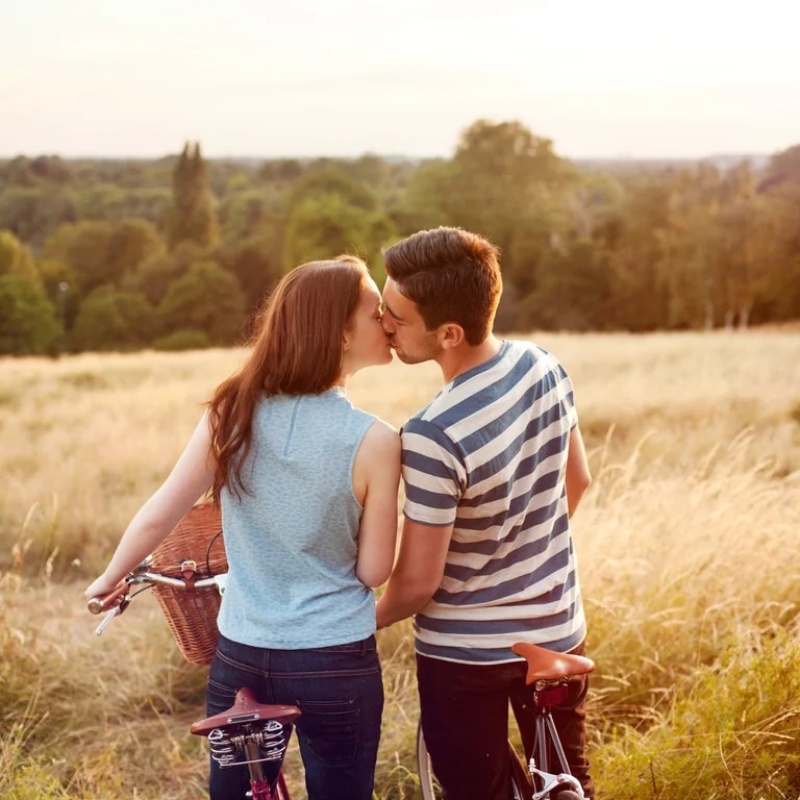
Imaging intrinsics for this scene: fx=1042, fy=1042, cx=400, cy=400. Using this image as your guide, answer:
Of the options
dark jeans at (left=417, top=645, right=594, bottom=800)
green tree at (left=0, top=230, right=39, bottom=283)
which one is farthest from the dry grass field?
green tree at (left=0, top=230, right=39, bottom=283)

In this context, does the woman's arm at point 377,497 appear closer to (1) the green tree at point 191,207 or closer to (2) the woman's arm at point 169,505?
(2) the woman's arm at point 169,505

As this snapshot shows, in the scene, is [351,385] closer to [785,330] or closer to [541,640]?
[541,640]

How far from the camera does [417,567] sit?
2.47m

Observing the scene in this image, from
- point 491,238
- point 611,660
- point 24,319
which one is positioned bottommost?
point 24,319

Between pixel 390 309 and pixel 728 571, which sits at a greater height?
pixel 390 309

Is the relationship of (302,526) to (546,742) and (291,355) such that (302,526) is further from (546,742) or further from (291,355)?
(546,742)

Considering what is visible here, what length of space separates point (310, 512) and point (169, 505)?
370 millimetres

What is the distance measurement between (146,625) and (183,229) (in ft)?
225

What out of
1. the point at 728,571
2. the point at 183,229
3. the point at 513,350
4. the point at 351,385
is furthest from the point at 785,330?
the point at 183,229

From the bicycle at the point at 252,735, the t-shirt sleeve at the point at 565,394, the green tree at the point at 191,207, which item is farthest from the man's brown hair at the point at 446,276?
the green tree at the point at 191,207

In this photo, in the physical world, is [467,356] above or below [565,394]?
above

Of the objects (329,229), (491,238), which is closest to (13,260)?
(329,229)

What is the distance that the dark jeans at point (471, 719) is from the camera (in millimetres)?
2580

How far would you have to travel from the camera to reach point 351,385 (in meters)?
17.2
